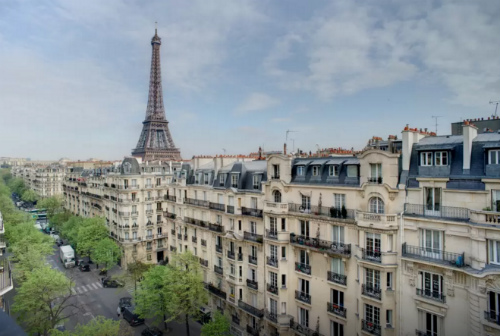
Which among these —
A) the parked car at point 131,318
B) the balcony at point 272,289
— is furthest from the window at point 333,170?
the parked car at point 131,318

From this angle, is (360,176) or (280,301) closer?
(360,176)

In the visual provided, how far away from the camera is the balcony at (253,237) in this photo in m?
→ 28.4

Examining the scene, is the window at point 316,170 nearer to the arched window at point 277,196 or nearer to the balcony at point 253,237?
the arched window at point 277,196

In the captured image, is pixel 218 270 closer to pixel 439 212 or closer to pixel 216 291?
pixel 216 291

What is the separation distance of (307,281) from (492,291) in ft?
40.1

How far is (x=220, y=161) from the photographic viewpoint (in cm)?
3597

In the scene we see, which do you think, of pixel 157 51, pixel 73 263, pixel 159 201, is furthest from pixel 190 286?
pixel 157 51

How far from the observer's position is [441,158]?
64.2 ft

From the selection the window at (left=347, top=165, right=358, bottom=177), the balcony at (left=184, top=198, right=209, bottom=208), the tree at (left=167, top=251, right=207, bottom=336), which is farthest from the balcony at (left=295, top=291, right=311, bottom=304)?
the balcony at (left=184, top=198, right=209, bottom=208)

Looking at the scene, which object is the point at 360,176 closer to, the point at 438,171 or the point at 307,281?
the point at 438,171

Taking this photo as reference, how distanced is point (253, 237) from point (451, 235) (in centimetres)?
1593

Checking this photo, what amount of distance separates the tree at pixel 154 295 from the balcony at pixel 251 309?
6893 mm

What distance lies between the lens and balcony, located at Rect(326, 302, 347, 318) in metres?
22.7

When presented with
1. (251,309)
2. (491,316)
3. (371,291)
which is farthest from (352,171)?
(251,309)
